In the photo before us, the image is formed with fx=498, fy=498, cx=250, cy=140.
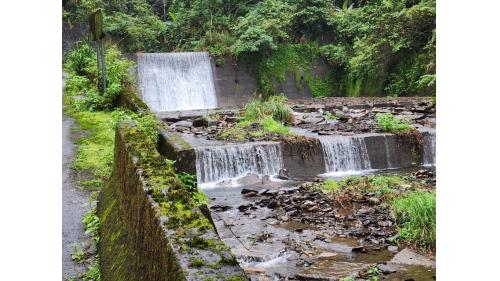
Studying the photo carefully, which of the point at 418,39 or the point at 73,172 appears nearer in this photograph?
the point at 73,172

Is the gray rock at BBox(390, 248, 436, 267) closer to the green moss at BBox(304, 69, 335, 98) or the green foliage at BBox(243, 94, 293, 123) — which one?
the green foliage at BBox(243, 94, 293, 123)

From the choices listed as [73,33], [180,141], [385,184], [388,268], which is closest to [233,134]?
[385,184]

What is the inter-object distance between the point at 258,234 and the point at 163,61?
52.5 feet

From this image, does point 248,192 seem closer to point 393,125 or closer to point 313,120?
point 393,125

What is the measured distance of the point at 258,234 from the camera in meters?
6.62

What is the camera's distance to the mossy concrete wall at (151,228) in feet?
6.72

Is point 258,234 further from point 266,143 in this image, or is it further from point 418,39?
point 418,39

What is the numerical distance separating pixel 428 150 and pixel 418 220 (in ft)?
18.2

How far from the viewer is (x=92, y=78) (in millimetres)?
13625

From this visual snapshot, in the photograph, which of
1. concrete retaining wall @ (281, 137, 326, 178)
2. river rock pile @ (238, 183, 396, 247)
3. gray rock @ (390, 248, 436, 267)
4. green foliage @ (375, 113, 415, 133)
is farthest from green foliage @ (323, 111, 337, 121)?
gray rock @ (390, 248, 436, 267)

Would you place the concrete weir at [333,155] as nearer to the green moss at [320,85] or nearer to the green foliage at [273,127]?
the green foliage at [273,127]

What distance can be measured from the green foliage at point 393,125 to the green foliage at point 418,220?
192 inches

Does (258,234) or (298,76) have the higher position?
(298,76)

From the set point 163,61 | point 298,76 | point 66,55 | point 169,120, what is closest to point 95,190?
→ point 169,120
